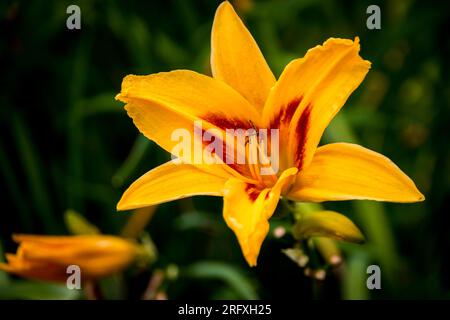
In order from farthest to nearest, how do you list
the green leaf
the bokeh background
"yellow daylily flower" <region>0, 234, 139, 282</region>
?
the bokeh background → the green leaf → "yellow daylily flower" <region>0, 234, 139, 282</region>

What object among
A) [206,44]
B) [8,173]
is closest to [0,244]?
[8,173]

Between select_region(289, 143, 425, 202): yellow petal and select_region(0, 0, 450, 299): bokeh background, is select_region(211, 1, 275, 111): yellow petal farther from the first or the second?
select_region(0, 0, 450, 299): bokeh background

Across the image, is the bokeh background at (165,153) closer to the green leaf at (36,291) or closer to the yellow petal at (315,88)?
the green leaf at (36,291)

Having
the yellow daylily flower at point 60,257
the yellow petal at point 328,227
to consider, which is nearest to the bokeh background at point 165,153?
the yellow daylily flower at point 60,257

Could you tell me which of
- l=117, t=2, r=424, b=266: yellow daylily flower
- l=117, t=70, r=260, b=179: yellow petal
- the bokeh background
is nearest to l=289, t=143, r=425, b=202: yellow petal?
l=117, t=2, r=424, b=266: yellow daylily flower

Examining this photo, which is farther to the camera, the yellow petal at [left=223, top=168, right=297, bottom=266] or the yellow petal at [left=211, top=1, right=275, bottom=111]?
the yellow petal at [left=211, top=1, right=275, bottom=111]

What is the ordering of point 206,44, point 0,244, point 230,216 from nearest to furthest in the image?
point 230,216 → point 0,244 → point 206,44
